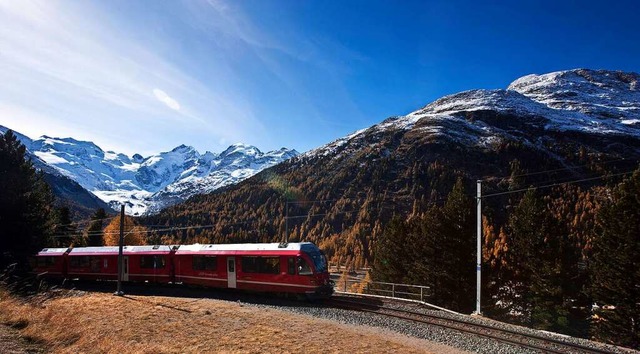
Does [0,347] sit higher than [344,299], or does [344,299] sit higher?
[0,347]

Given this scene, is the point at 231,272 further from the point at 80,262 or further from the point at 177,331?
the point at 80,262

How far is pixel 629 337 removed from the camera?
1074 inches

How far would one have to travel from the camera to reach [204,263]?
95.9 ft

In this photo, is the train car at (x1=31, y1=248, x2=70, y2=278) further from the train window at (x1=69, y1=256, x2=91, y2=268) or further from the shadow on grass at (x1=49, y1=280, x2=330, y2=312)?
the shadow on grass at (x1=49, y1=280, x2=330, y2=312)

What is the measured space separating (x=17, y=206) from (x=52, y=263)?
11973 millimetres

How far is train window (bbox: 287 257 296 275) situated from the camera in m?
24.3

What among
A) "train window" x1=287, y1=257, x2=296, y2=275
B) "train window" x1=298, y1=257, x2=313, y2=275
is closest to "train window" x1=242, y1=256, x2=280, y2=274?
"train window" x1=287, y1=257, x2=296, y2=275

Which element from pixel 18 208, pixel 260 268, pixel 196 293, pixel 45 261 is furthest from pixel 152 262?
pixel 45 261

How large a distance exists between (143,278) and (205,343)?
22364 millimetres

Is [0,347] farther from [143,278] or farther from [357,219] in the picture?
[357,219]

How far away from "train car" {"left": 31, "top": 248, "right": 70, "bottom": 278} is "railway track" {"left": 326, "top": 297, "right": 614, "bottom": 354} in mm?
29822

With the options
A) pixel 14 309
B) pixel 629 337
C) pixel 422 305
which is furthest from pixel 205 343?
pixel 629 337

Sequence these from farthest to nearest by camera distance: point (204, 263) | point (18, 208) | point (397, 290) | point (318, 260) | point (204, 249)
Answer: point (397, 290)
point (18, 208)
point (204, 249)
point (204, 263)
point (318, 260)

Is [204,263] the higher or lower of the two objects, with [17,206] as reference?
lower
